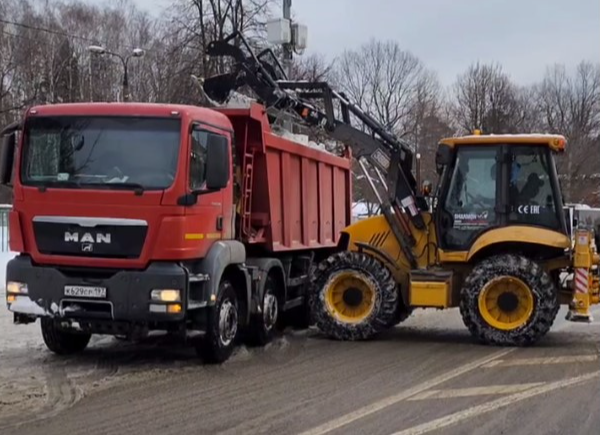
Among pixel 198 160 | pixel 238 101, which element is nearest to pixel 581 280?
pixel 238 101

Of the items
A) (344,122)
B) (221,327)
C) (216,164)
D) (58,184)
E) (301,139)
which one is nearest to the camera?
(58,184)

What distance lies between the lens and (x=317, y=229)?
14180mm

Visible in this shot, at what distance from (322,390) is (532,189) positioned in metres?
4.72

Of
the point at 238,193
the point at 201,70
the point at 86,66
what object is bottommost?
the point at 238,193

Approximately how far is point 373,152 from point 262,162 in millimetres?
2109

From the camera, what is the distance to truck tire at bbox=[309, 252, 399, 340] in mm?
11984

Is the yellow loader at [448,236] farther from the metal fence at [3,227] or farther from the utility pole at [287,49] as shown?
the metal fence at [3,227]

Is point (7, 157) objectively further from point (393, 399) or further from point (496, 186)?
point (496, 186)

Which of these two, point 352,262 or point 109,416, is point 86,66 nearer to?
point 352,262

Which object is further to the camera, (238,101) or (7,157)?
(238,101)

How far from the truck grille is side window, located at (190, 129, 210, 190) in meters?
0.69

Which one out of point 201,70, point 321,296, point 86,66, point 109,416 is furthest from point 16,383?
point 86,66

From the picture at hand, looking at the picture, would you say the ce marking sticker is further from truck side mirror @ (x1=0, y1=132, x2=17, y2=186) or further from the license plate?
truck side mirror @ (x1=0, y1=132, x2=17, y2=186)

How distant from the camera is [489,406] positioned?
7.96 meters
